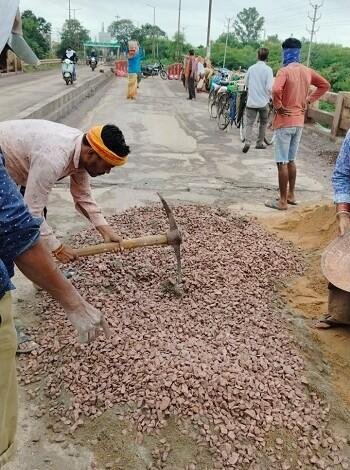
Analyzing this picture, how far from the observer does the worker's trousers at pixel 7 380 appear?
150cm

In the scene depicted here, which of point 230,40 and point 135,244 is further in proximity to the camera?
point 230,40

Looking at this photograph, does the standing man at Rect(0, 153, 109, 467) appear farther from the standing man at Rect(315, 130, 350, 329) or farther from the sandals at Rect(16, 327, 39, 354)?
the standing man at Rect(315, 130, 350, 329)

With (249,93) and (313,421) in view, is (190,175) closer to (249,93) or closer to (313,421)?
(249,93)

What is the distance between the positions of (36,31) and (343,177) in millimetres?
43136

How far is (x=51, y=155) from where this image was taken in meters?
2.99

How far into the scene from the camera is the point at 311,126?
12328mm

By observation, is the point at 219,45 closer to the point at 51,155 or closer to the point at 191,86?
the point at 191,86

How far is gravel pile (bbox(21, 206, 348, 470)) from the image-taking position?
243 centimetres

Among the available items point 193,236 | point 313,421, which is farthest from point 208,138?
point 313,421

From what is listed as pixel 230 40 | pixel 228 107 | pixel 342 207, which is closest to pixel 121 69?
pixel 228 107

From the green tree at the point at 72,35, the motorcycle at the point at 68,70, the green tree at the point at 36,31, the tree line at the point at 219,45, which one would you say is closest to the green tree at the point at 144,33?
the tree line at the point at 219,45

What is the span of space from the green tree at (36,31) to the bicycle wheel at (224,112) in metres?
24.7

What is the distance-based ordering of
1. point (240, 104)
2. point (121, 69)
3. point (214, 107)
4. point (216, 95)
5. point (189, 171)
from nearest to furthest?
1. point (189, 171)
2. point (240, 104)
3. point (216, 95)
4. point (214, 107)
5. point (121, 69)

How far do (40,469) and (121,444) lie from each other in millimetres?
401
